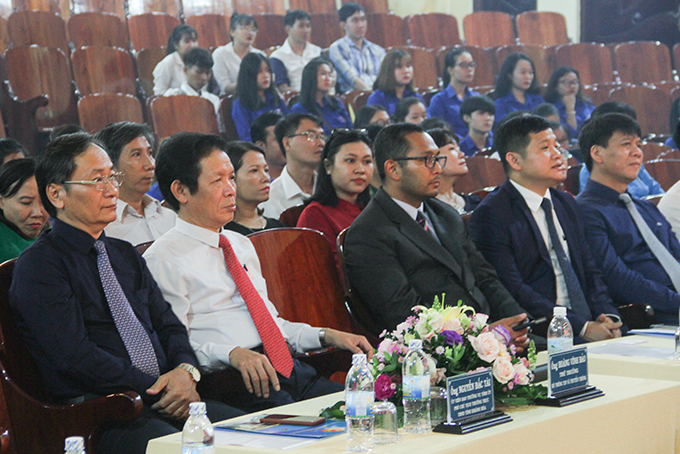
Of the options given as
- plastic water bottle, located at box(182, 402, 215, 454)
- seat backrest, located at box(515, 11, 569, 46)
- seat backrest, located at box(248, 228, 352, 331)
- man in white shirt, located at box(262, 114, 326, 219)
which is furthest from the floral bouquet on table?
seat backrest, located at box(515, 11, 569, 46)

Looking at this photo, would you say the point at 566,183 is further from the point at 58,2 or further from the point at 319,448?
the point at 58,2

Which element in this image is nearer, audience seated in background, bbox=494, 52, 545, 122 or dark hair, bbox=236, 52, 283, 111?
dark hair, bbox=236, 52, 283, 111

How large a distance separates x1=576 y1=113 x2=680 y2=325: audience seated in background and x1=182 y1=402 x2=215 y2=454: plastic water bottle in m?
2.12

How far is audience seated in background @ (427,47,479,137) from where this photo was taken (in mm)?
5891

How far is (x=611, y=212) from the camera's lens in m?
3.08

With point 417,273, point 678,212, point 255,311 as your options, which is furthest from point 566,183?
point 255,311

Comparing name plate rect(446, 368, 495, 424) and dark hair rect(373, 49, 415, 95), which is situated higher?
dark hair rect(373, 49, 415, 95)

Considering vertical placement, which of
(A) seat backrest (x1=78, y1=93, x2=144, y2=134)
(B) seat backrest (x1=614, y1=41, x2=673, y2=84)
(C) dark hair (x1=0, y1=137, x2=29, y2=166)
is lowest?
(C) dark hair (x1=0, y1=137, x2=29, y2=166)

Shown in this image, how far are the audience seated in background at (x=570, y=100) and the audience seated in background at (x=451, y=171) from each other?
2897 mm

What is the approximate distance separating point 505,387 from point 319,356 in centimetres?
80

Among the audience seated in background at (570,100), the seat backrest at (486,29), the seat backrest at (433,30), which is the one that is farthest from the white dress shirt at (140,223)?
the seat backrest at (486,29)

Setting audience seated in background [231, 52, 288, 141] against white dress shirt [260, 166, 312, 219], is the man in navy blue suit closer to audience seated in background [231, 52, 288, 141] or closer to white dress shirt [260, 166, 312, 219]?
white dress shirt [260, 166, 312, 219]

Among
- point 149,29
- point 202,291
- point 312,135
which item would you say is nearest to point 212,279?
point 202,291

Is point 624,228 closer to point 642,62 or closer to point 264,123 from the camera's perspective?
point 264,123
